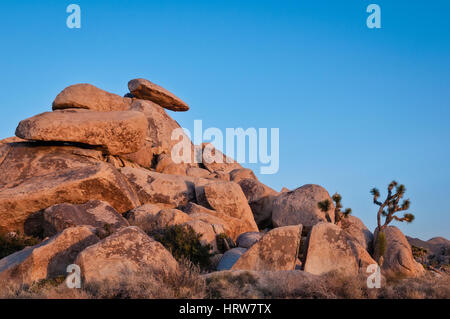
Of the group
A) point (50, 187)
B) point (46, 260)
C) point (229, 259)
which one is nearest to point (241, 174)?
point (50, 187)

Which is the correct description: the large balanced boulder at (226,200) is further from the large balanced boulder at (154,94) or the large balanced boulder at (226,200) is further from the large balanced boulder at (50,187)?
the large balanced boulder at (154,94)

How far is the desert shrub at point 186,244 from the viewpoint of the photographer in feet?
47.7

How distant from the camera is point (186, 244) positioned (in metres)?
14.7

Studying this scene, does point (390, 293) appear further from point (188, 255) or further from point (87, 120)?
point (87, 120)

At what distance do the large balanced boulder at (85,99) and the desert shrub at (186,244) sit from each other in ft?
52.1

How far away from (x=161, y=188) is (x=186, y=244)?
27.6 ft

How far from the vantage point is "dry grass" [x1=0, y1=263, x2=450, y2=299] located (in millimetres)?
8570

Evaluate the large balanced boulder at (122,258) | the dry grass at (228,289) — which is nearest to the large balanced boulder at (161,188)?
the large balanced boulder at (122,258)

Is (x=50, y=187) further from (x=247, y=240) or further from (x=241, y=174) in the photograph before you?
(x=241, y=174)

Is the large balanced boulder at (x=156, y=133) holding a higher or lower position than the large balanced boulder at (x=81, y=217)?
higher

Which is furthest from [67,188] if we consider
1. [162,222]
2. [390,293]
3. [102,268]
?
[390,293]

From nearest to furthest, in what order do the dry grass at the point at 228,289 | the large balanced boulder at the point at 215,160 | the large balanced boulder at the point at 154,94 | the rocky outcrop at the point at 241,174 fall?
1. the dry grass at the point at 228,289
2. the rocky outcrop at the point at 241,174
3. the large balanced boulder at the point at 154,94
4. the large balanced boulder at the point at 215,160

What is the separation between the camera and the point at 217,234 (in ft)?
55.3

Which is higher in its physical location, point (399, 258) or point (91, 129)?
point (91, 129)
